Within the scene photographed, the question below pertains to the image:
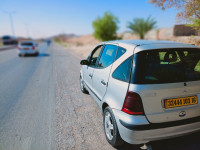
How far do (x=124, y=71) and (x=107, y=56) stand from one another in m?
0.92

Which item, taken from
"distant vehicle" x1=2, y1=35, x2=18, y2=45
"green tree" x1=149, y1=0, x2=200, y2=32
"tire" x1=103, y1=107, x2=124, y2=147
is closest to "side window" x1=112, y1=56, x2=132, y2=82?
"tire" x1=103, y1=107, x2=124, y2=147

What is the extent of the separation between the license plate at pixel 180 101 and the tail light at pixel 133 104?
0.35 metres

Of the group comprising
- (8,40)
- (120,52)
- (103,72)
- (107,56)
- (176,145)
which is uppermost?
(8,40)

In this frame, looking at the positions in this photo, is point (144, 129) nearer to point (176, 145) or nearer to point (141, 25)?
point (176, 145)

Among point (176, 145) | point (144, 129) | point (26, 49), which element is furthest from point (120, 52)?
point (26, 49)

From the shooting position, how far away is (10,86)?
587 centimetres

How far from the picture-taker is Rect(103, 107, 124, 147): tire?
234 centimetres

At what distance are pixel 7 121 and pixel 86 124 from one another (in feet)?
5.81

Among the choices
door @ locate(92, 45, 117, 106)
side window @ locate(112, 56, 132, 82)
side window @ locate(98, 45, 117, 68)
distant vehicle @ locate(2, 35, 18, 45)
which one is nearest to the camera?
side window @ locate(112, 56, 132, 82)

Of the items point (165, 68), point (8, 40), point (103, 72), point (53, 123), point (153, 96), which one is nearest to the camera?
point (153, 96)

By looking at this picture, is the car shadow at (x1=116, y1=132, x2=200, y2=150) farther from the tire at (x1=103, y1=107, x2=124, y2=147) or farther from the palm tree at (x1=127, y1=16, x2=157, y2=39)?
the palm tree at (x1=127, y1=16, x2=157, y2=39)

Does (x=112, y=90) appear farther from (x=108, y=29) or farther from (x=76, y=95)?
(x=108, y=29)

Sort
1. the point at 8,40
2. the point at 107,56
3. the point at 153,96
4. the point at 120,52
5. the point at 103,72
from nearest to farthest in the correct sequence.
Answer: the point at 153,96, the point at 120,52, the point at 103,72, the point at 107,56, the point at 8,40

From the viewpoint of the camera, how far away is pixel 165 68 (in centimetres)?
221
